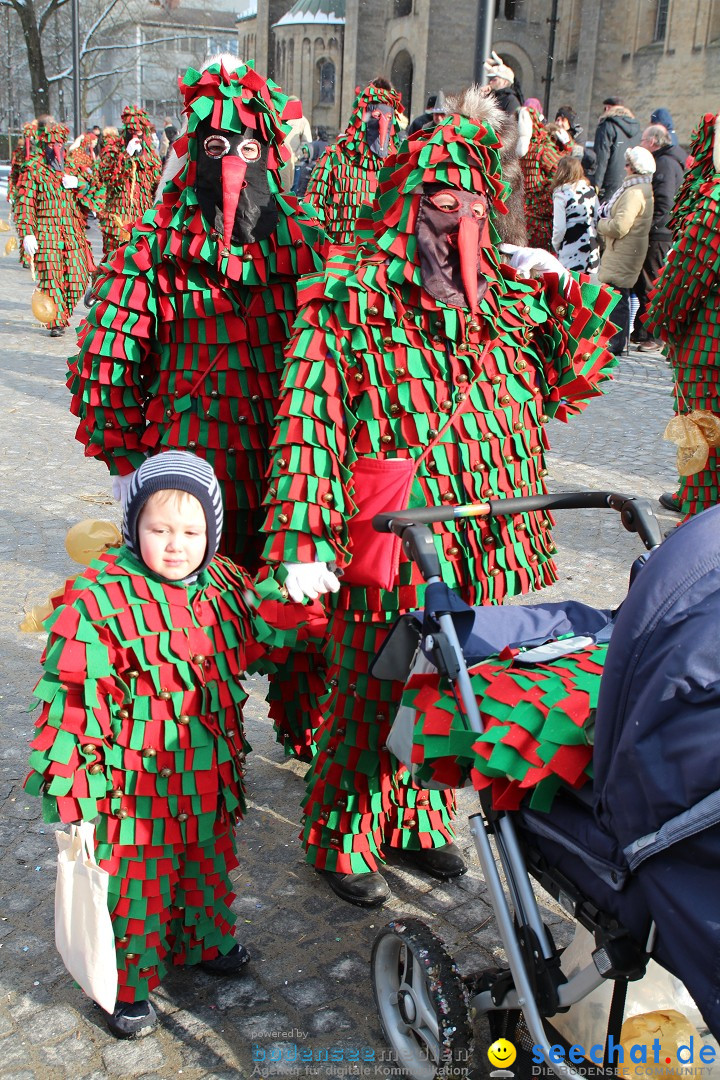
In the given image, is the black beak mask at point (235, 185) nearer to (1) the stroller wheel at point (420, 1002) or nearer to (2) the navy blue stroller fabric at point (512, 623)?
(2) the navy blue stroller fabric at point (512, 623)

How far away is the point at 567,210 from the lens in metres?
10.2

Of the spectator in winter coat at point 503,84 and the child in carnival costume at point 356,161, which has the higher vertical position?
the spectator in winter coat at point 503,84

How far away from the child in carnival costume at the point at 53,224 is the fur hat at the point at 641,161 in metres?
6.09

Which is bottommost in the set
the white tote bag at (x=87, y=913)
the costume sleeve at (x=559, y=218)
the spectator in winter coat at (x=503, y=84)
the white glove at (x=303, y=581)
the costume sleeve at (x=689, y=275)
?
the white tote bag at (x=87, y=913)

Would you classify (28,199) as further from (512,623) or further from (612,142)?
(512,623)

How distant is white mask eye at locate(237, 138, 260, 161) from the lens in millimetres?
3096

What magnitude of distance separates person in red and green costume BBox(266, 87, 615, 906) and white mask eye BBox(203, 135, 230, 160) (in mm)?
471

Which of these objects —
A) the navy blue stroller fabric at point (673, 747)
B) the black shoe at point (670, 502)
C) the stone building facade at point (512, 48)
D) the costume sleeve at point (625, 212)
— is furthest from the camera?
the stone building facade at point (512, 48)

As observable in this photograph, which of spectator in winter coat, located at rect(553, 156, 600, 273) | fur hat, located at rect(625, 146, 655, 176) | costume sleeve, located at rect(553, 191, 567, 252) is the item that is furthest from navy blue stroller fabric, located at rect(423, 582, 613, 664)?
fur hat, located at rect(625, 146, 655, 176)

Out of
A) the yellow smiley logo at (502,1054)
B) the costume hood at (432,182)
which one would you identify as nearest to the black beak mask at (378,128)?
the costume hood at (432,182)

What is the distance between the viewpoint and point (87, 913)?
236cm

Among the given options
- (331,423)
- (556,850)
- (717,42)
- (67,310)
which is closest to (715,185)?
(331,423)

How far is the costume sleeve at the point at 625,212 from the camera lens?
10.5m

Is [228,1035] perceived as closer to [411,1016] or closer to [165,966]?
[165,966]
